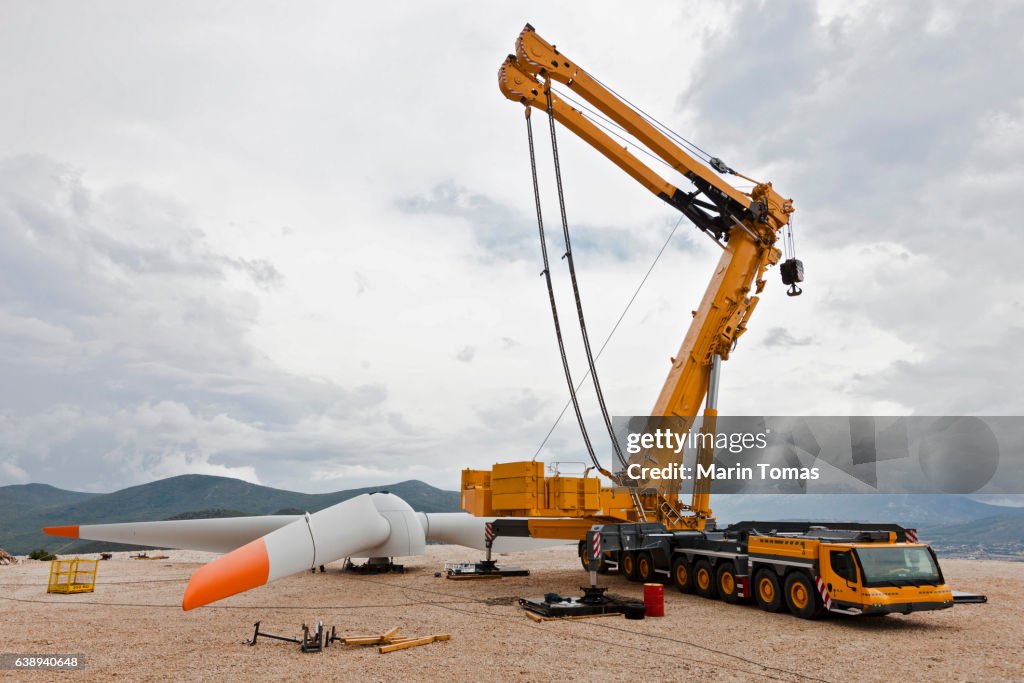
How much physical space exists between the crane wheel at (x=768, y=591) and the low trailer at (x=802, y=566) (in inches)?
0.7

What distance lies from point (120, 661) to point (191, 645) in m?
1.10

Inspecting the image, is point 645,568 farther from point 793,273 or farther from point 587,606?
point 793,273

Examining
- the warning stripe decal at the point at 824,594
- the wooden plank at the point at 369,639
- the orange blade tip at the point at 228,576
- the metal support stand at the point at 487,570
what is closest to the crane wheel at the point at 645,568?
the metal support stand at the point at 487,570

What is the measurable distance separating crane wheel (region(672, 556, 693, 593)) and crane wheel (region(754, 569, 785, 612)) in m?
1.96

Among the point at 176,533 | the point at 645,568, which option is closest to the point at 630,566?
the point at 645,568

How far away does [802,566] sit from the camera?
1184 centimetres

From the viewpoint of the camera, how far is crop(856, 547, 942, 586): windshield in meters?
11.1

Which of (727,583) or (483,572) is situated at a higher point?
(727,583)

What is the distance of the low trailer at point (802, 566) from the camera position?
1109 cm

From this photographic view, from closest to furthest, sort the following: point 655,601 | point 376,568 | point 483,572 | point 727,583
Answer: point 655,601
point 727,583
point 483,572
point 376,568

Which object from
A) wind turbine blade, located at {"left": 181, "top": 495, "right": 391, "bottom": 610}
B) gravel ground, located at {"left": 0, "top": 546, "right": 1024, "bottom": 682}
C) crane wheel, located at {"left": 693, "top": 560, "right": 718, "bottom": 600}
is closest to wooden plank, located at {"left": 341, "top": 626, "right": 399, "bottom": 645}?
gravel ground, located at {"left": 0, "top": 546, "right": 1024, "bottom": 682}

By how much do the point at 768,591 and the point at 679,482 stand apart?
411 centimetres

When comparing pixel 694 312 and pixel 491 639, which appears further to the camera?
pixel 694 312

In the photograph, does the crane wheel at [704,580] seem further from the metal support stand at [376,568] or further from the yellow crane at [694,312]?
the metal support stand at [376,568]
